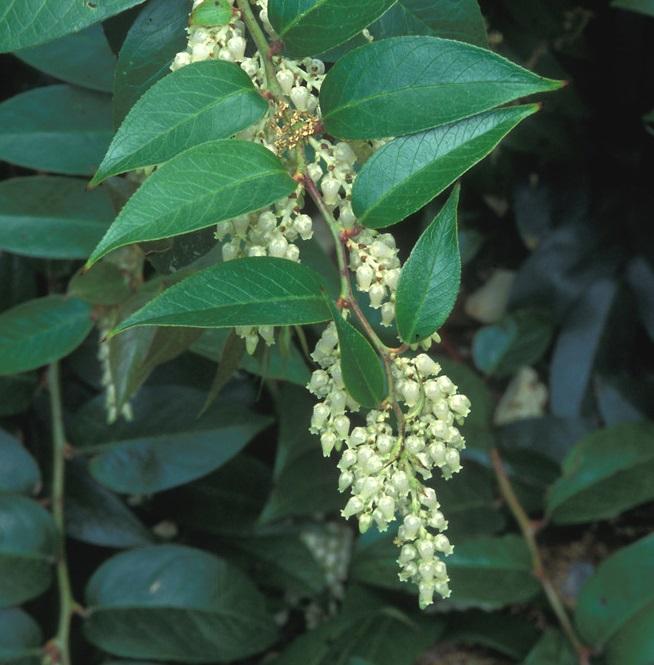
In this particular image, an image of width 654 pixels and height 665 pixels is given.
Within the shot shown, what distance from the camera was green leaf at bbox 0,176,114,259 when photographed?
106cm

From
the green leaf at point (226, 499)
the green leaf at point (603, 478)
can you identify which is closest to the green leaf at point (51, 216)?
the green leaf at point (226, 499)

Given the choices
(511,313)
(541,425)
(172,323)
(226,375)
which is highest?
(172,323)

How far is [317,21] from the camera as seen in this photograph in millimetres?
647

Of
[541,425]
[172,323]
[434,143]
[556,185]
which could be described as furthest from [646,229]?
[172,323]

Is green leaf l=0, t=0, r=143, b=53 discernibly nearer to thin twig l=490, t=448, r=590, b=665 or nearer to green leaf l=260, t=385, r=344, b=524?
green leaf l=260, t=385, r=344, b=524

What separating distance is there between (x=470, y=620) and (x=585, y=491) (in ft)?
0.73

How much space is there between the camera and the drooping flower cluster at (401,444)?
0.60 meters

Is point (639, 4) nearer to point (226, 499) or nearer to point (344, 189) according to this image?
point (344, 189)

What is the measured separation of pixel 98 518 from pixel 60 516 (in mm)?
57

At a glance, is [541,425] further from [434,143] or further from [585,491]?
[434,143]

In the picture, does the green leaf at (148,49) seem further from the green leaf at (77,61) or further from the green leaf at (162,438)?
the green leaf at (162,438)

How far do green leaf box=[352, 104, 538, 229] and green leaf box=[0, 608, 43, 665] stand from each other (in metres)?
0.70

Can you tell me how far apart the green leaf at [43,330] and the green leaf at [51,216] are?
5 cm

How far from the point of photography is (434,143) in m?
0.62
